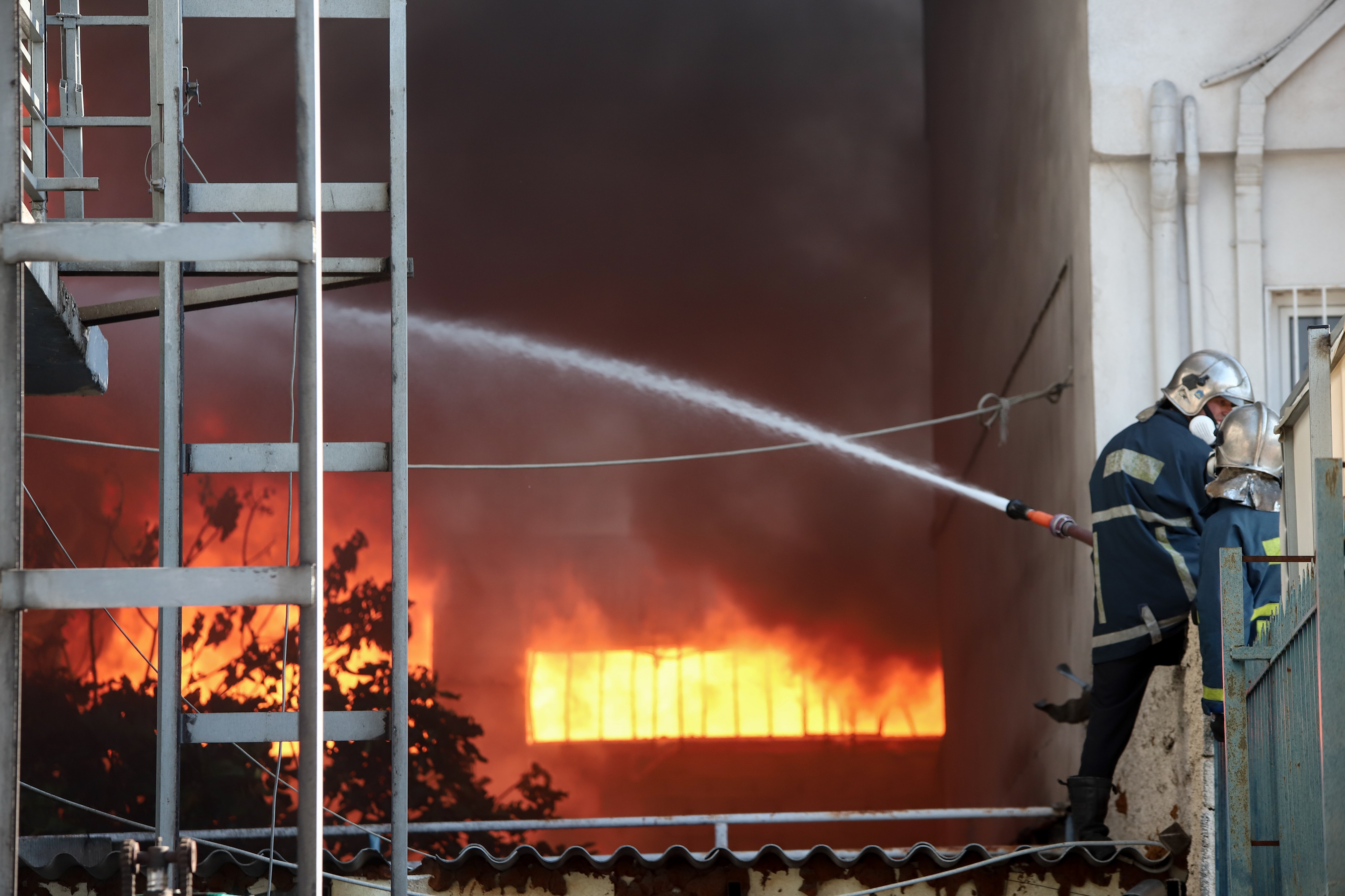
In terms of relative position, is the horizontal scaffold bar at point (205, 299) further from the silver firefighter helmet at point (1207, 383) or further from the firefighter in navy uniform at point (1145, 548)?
the silver firefighter helmet at point (1207, 383)

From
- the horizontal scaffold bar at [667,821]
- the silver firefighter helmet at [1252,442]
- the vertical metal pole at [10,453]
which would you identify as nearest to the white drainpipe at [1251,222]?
the silver firefighter helmet at [1252,442]

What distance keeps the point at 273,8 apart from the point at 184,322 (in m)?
1.03

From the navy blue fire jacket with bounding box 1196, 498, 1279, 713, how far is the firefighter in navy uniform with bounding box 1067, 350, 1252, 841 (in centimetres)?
42

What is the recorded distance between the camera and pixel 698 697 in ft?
47.5

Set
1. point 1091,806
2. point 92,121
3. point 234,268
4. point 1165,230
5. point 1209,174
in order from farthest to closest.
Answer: point 1209,174
point 1165,230
point 1091,806
point 92,121
point 234,268

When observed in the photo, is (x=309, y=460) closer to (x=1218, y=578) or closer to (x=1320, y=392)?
(x=1320, y=392)

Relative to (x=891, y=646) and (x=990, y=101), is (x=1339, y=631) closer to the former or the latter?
(x=990, y=101)

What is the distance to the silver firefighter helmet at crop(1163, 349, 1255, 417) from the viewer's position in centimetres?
653

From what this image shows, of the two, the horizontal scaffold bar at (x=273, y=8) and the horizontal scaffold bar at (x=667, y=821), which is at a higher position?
the horizontal scaffold bar at (x=273, y=8)

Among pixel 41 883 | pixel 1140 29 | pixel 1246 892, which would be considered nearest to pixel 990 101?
pixel 1140 29

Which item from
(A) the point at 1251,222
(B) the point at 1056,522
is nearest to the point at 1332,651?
(B) the point at 1056,522

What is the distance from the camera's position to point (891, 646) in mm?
14602

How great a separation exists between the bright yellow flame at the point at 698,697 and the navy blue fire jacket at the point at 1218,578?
8.60m

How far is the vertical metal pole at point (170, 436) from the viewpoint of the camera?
4.09 meters
